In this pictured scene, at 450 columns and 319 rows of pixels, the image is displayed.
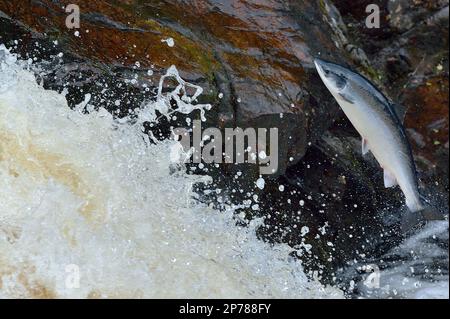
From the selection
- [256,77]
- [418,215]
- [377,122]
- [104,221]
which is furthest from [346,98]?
[104,221]

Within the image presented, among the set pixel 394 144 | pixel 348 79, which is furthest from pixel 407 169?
pixel 348 79

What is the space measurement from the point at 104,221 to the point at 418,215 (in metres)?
2.24

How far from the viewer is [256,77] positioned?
455 cm

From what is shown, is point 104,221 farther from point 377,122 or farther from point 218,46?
point 377,122

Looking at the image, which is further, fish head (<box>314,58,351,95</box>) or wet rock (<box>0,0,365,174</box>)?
wet rock (<box>0,0,365,174</box>)

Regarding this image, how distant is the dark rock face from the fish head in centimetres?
53

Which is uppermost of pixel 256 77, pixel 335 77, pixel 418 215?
pixel 335 77

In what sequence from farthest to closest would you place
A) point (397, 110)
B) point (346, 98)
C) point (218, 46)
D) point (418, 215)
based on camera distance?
1. point (418, 215)
2. point (218, 46)
3. point (397, 110)
4. point (346, 98)

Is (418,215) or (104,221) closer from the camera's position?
(104,221)

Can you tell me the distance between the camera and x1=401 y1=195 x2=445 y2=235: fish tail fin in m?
4.13

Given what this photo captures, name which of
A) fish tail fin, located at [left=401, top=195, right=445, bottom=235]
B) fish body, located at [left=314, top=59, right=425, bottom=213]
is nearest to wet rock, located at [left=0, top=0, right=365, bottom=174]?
fish body, located at [left=314, top=59, right=425, bottom=213]

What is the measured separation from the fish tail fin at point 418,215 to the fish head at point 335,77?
856 millimetres

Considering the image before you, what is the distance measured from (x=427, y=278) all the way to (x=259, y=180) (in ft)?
5.59

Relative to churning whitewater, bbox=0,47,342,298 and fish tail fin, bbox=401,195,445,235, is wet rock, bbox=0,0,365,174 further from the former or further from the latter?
fish tail fin, bbox=401,195,445,235
